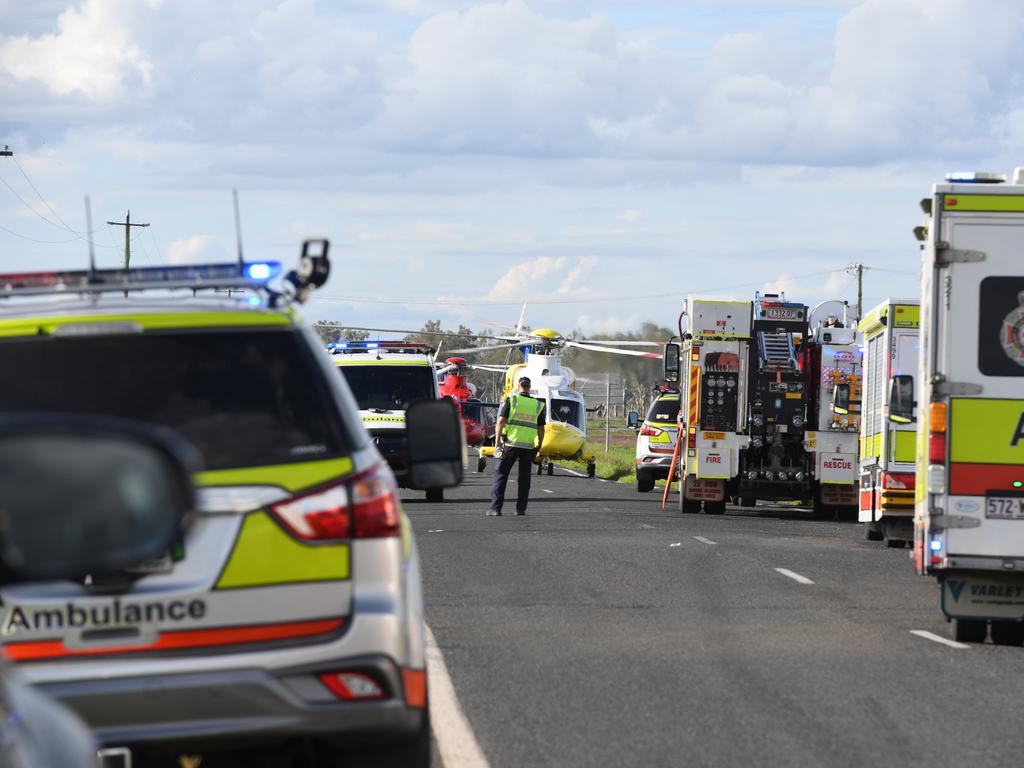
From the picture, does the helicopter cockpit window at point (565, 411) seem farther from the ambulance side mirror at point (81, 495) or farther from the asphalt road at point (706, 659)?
the ambulance side mirror at point (81, 495)

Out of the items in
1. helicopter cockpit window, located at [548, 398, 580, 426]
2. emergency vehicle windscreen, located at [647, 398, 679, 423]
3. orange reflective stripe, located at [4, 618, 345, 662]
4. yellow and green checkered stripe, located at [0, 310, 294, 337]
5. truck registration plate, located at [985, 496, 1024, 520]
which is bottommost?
helicopter cockpit window, located at [548, 398, 580, 426]

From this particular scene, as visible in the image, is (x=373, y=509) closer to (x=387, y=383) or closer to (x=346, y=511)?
(x=346, y=511)

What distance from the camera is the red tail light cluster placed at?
16.5 ft

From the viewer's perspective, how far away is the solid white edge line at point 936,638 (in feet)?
36.7

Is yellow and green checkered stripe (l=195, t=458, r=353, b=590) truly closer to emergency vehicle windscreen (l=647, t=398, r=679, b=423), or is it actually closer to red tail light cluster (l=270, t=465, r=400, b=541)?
red tail light cluster (l=270, t=465, r=400, b=541)

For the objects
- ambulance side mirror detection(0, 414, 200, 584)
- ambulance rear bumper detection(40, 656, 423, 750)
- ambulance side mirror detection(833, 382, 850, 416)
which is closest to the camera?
ambulance side mirror detection(0, 414, 200, 584)

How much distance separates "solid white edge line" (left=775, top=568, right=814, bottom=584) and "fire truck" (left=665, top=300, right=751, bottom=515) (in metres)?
10.00

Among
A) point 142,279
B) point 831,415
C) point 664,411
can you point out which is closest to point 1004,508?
point 142,279

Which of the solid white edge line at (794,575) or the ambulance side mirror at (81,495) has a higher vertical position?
the ambulance side mirror at (81,495)

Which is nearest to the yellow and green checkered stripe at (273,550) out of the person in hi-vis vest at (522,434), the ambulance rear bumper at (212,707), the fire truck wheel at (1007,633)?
the ambulance rear bumper at (212,707)

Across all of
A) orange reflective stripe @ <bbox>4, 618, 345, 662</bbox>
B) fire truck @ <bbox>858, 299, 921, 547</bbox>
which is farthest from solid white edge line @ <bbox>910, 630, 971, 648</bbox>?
fire truck @ <bbox>858, 299, 921, 547</bbox>

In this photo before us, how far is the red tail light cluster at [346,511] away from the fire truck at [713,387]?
21259 mm

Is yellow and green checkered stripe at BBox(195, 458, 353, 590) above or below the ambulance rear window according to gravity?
below

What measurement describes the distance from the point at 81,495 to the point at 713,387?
24.2 metres
